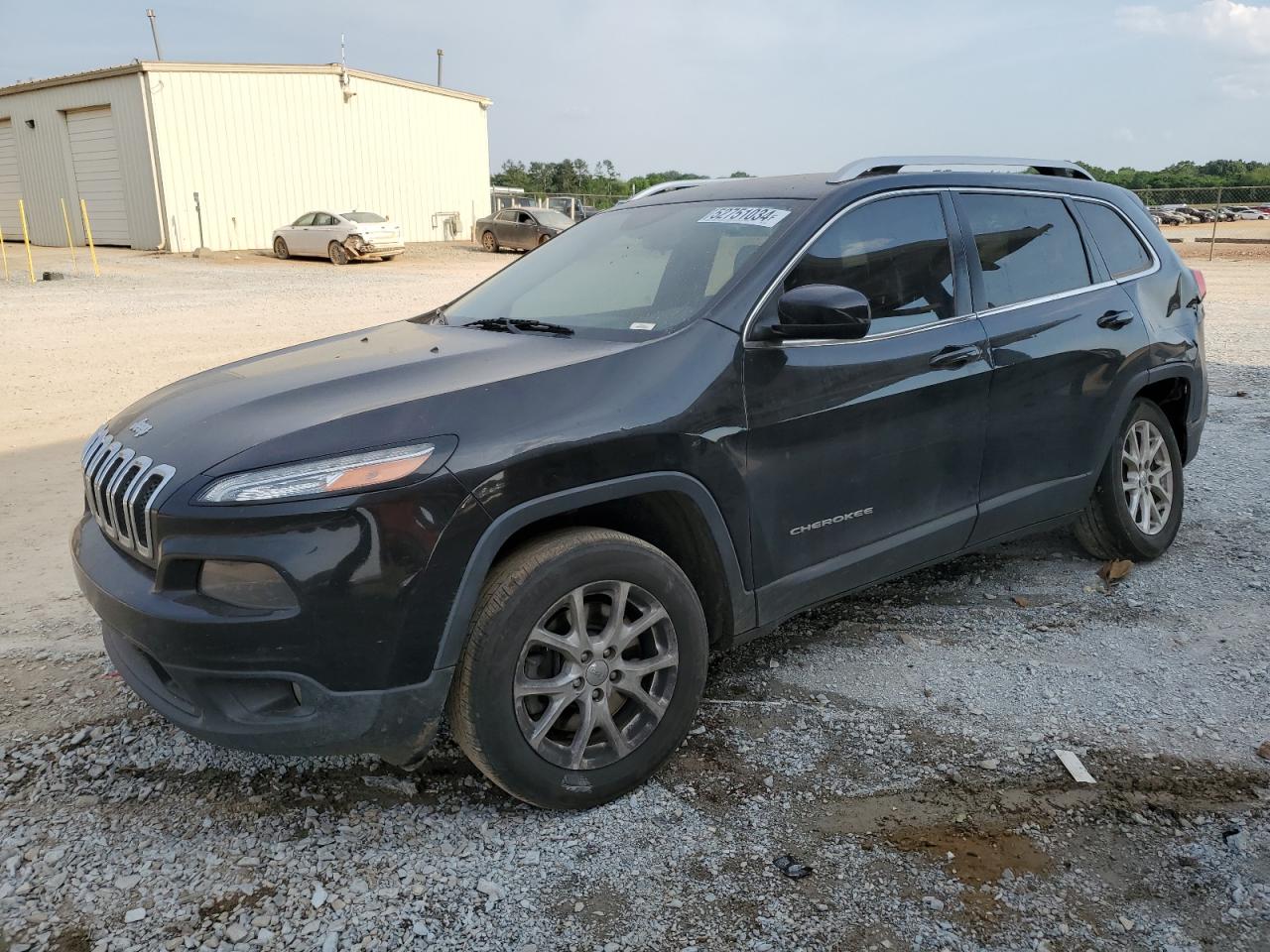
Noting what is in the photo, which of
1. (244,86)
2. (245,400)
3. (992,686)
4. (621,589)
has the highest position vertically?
(244,86)

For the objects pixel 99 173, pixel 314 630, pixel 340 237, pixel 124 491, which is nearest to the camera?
pixel 314 630

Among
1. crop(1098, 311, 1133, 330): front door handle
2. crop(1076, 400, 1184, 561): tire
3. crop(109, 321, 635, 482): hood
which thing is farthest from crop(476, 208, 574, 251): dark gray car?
crop(109, 321, 635, 482): hood

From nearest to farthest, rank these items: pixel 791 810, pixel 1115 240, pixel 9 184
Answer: pixel 791 810 < pixel 1115 240 < pixel 9 184

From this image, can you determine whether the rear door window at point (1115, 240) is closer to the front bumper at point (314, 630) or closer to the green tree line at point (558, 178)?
the front bumper at point (314, 630)

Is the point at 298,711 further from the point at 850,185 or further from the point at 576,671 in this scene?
the point at 850,185

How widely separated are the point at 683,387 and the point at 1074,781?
1691mm

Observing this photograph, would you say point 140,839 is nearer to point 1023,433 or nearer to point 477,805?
point 477,805

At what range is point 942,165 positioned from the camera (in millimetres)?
3848

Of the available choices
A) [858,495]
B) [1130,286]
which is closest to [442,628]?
[858,495]

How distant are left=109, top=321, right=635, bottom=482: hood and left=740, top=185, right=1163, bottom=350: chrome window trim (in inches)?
18.7

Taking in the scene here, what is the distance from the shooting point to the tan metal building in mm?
26953

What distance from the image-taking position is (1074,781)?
2.99m

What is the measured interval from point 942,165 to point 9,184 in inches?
1444

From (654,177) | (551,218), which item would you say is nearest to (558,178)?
(654,177)
